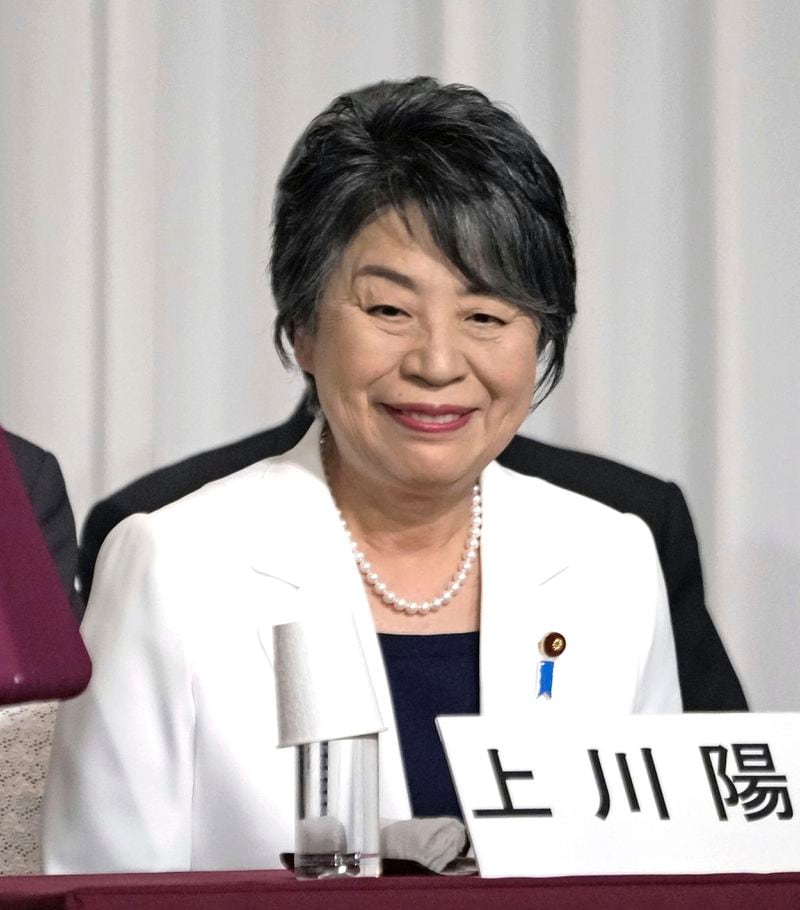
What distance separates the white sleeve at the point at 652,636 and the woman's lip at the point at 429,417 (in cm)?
29

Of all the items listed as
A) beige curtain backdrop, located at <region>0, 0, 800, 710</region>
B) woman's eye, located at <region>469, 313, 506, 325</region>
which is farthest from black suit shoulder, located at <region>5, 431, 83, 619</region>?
woman's eye, located at <region>469, 313, 506, 325</region>

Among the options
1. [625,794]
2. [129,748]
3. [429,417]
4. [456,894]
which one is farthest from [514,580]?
[456,894]

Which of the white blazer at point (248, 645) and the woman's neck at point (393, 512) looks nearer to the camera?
the white blazer at point (248, 645)

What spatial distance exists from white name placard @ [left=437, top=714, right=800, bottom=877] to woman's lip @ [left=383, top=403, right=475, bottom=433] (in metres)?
0.64

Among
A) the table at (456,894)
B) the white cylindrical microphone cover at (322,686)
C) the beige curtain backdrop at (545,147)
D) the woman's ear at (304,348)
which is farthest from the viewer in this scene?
the beige curtain backdrop at (545,147)

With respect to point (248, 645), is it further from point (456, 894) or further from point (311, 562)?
point (456, 894)

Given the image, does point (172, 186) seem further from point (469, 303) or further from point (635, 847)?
point (635, 847)

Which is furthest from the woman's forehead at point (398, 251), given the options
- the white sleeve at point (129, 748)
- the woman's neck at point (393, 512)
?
the white sleeve at point (129, 748)

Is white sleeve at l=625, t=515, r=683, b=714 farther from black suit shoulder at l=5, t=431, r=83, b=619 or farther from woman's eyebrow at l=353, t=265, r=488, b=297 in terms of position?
black suit shoulder at l=5, t=431, r=83, b=619

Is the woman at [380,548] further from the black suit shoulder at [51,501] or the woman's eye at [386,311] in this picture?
the black suit shoulder at [51,501]

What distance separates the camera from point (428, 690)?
1.62m

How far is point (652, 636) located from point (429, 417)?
14.2 inches

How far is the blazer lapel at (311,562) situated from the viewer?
1.52 meters

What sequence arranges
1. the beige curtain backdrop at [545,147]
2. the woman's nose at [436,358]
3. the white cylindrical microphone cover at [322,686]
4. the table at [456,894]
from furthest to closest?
the beige curtain backdrop at [545,147], the woman's nose at [436,358], the white cylindrical microphone cover at [322,686], the table at [456,894]
